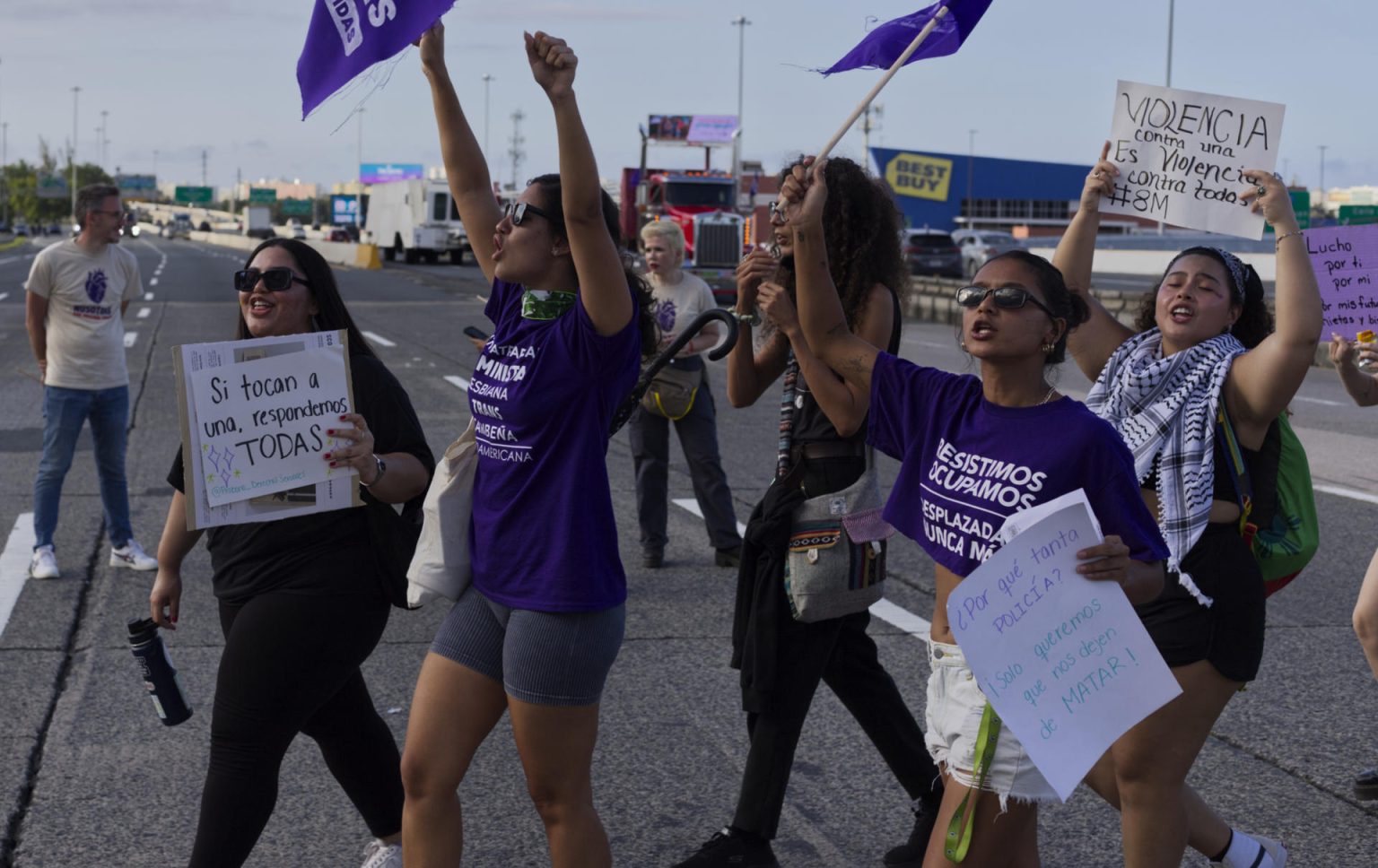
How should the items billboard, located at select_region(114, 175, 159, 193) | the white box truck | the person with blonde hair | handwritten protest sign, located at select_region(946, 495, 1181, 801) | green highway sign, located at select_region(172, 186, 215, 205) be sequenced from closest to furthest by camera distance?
1. handwritten protest sign, located at select_region(946, 495, 1181, 801)
2. the person with blonde hair
3. the white box truck
4. green highway sign, located at select_region(172, 186, 215, 205)
5. billboard, located at select_region(114, 175, 159, 193)

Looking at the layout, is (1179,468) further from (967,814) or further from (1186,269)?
(967,814)

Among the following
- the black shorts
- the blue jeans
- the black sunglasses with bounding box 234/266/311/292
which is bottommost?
the blue jeans

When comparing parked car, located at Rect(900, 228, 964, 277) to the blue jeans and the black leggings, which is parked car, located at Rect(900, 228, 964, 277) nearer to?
the blue jeans

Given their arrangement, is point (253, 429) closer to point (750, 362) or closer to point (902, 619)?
point (750, 362)

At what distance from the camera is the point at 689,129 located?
128 ft

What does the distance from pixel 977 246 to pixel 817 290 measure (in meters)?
50.3

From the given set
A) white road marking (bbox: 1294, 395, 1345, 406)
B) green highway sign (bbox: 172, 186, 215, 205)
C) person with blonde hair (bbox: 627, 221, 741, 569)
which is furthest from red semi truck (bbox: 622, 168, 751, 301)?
green highway sign (bbox: 172, 186, 215, 205)

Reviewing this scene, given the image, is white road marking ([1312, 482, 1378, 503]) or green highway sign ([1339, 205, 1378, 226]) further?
green highway sign ([1339, 205, 1378, 226])

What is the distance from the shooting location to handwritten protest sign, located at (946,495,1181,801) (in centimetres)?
276

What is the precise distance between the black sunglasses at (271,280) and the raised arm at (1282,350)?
7.26ft

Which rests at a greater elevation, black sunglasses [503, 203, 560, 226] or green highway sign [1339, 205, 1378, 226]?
green highway sign [1339, 205, 1378, 226]

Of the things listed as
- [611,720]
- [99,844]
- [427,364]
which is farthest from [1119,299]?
[99,844]

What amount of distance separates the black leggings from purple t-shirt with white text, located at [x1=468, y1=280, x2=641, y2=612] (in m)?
0.41

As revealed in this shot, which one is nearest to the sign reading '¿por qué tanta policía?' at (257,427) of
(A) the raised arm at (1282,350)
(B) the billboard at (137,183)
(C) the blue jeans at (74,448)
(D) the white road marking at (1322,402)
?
(A) the raised arm at (1282,350)
